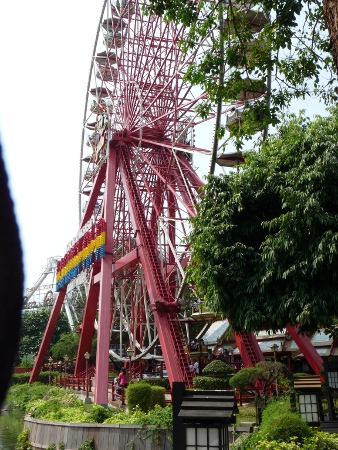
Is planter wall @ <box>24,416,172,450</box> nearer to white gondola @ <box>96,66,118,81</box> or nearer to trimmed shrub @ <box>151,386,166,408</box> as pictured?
trimmed shrub @ <box>151,386,166,408</box>

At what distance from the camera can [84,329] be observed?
83.7 ft

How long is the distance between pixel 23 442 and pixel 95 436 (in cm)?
211

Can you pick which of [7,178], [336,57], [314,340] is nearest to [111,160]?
[314,340]

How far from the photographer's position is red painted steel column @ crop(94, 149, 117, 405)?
64.1ft

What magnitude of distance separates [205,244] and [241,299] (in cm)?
155

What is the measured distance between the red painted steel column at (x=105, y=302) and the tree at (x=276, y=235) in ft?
21.5

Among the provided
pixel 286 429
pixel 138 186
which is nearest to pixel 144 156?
pixel 138 186

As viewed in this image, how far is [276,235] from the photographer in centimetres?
1291

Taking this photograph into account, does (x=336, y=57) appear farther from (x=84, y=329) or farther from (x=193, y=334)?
(x=193, y=334)

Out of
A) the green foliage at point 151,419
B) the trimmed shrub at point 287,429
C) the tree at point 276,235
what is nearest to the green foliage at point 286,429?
the trimmed shrub at point 287,429

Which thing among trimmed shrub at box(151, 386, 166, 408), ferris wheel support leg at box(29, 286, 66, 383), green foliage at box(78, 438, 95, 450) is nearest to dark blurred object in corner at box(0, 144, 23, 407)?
green foliage at box(78, 438, 95, 450)

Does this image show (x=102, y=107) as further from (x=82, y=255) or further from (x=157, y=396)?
(x=157, y=396)

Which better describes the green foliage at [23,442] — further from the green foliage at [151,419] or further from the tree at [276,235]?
the tree at [276,235]

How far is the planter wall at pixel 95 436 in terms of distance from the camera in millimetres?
12141
